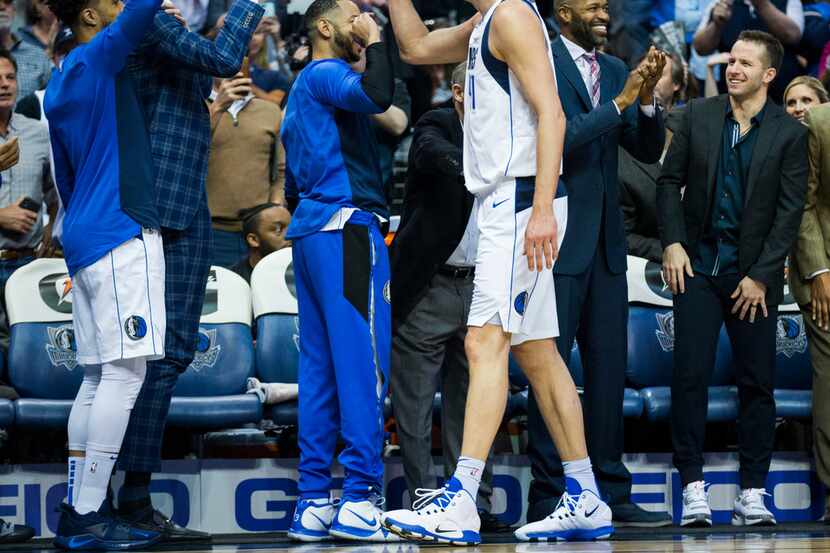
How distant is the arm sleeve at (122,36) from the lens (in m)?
4.76

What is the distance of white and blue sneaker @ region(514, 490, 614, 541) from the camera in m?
4.81

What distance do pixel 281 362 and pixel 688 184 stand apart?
2027 mm

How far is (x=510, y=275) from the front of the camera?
4680 mm

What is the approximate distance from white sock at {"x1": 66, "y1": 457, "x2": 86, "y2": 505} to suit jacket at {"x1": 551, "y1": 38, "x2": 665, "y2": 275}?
6.49ft

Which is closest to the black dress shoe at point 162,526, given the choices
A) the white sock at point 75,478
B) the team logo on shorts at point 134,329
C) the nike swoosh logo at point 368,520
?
the white sock at point 75,478

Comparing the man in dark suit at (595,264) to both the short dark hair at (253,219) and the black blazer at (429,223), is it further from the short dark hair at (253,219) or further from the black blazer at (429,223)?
the short dark hair at (253,219)

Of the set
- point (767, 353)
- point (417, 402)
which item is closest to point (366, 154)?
point (417, 402)

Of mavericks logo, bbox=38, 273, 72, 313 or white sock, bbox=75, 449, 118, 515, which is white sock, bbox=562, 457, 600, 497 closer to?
white sock, bbox=75, 449, 118, 515

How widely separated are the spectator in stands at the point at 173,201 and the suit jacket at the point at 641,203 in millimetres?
2328

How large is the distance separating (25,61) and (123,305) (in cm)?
389

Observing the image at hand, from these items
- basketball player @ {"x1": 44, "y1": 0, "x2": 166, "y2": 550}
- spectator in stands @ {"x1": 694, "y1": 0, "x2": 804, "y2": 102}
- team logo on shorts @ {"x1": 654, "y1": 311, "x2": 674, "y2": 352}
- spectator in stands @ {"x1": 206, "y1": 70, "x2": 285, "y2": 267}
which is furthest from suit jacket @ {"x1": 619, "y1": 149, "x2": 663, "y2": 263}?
basketball player @ {"x1": 44, "y1": 0, "x2": 166, "y2": 550}

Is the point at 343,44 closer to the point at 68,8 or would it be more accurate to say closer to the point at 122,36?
the point at 122,36

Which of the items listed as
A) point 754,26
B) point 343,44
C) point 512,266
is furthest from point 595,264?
point 754,26

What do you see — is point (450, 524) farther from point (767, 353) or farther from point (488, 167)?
point (767, 353)
